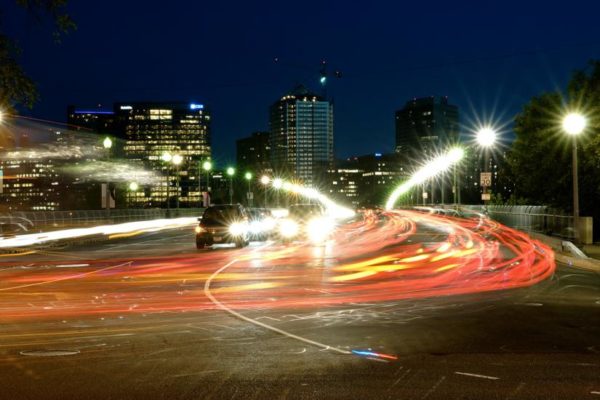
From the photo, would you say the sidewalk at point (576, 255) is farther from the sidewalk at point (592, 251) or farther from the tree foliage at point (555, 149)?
the tree foliage at point (555, 149)

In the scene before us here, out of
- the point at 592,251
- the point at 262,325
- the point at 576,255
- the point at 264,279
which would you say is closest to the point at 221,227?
the point at 264,279

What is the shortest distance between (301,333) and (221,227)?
2125 centimetres

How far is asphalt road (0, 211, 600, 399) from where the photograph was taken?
7.67m

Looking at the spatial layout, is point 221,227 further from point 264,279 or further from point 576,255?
point 576,255

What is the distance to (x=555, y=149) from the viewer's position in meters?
49.9

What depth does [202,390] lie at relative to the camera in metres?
7.46

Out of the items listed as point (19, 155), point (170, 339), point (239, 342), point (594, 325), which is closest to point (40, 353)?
point (170, 339)

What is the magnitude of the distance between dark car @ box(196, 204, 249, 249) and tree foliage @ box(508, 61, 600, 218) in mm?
20314

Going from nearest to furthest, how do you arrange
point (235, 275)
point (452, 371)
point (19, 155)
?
point (452, 371)
point (235, 275)
point (19, 155)

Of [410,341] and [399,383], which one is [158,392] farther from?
[410,341]

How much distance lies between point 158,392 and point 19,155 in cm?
6471

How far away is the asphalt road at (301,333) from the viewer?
302 inches

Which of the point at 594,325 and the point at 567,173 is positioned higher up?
the point at 567,173

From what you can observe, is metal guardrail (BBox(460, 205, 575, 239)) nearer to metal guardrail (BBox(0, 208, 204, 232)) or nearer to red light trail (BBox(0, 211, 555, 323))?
red light trail (BBox(0, 211, 555, 323))
